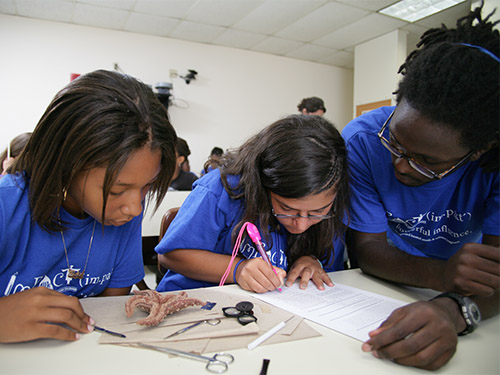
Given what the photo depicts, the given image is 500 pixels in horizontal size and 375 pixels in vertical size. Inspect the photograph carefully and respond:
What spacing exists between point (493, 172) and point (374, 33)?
4.35 m

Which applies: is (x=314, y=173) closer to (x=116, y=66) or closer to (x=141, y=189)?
(x=141, y=189)

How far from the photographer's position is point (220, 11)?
402 cm

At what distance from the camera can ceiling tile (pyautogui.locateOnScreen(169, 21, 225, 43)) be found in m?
4.43

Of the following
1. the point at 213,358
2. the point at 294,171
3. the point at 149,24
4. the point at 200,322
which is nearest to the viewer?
the point at 213,358

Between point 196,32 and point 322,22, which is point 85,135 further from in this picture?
point 196,32

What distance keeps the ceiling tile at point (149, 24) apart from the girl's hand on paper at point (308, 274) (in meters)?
3.96

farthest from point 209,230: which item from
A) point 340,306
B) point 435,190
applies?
point 435,190

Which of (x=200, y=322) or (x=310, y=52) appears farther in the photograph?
(x=310, y=52)

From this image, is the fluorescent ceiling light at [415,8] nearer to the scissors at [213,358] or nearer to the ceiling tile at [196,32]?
the ceiling tile at [196,32]

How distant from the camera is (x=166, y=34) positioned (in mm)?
4734

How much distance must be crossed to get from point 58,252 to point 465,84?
3.29 ft

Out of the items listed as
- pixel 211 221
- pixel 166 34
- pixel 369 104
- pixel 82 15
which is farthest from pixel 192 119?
pixel 211 221

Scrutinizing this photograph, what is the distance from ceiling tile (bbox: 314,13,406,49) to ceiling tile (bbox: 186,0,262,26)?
130 cm

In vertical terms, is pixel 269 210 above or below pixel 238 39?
below
